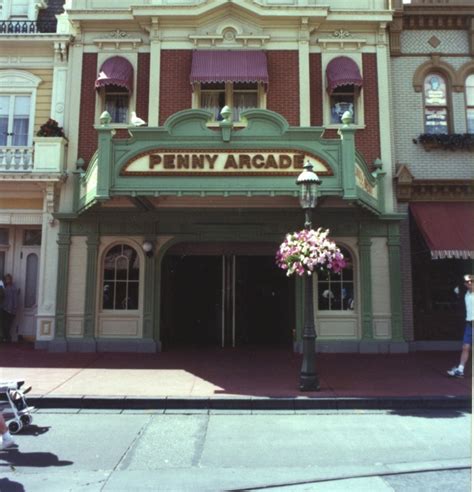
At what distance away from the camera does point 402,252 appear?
43.4 ft

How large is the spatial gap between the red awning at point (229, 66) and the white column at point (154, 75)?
40.9 inches

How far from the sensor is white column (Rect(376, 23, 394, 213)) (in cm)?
1330

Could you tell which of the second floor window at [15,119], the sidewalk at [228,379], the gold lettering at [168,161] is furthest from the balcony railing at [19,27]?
the sidewalk at [228,379]

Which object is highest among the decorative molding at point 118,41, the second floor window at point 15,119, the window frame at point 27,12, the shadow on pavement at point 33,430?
the window frame at point 27,12

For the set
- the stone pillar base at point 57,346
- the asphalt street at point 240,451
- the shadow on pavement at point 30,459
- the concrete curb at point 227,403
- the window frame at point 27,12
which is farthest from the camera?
the window frame at point 27,12

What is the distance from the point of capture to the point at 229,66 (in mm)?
13172

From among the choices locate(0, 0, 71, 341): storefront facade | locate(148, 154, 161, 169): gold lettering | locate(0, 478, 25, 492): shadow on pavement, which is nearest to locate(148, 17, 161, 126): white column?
locate(0, 0, 71, 341): storefront facade

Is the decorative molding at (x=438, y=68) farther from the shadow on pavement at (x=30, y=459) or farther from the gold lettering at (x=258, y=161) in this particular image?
the shadow on pavement at (x=30, y=459)

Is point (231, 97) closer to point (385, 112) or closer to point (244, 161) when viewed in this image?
point (244, 161)

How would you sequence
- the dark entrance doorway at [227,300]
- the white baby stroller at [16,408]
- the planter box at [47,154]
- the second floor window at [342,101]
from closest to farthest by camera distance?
1. the white baby stroller at [16,408]
2. the planter box at [47,154]
3. the second floor window at [342,101]
4. the dark entrance doorway at [227,300]

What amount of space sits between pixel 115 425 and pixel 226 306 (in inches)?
293

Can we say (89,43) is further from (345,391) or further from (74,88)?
(345,391)

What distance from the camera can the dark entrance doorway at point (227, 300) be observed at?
1411 centimetres

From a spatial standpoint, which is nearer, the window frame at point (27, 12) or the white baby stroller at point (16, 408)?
the white baby stroller at point (16, 408)
